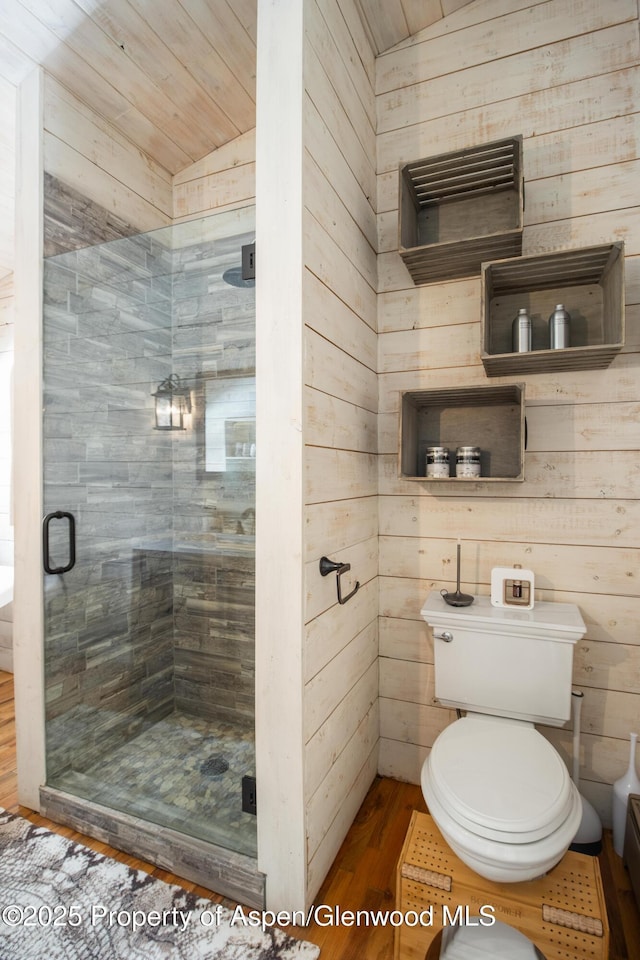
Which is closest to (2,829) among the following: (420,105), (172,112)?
(172,112)

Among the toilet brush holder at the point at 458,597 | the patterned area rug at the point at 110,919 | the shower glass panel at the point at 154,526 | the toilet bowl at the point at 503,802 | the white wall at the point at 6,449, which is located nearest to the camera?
the toilet bowl at the point at 503,802

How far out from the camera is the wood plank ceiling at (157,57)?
1619 mm

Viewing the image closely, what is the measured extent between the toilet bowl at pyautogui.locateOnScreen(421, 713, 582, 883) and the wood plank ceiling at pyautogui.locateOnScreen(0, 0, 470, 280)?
2422mm

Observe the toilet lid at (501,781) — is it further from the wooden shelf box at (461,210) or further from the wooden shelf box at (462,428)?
the wooden shelf box at (461,210)

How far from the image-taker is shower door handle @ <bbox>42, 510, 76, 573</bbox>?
1.73 m

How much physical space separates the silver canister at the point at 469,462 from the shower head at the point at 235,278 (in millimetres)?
894

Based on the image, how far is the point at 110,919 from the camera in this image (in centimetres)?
134

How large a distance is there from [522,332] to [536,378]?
0.19 m

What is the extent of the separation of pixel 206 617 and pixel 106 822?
2.42ft

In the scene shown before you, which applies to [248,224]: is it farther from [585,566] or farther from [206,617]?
[585,566]

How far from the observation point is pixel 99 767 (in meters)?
1.73

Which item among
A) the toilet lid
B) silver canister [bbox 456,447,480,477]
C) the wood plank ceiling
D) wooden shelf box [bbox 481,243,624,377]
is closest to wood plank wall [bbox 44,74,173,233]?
the wood plank ceiling

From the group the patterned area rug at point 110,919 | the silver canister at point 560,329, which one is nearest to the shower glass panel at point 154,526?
the patterned area rug at point 110,919

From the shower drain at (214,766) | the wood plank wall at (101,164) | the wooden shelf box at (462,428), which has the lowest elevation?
the shower drain at (214,766)
